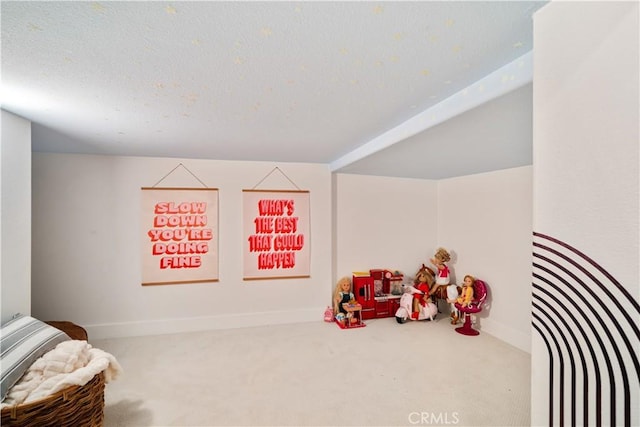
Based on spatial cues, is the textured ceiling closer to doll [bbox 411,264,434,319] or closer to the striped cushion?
the striped cushion

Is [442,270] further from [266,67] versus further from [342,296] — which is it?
[266,67]

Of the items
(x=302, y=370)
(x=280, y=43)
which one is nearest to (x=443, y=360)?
(x=302, y=370)

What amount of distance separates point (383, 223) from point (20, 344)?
143 inches

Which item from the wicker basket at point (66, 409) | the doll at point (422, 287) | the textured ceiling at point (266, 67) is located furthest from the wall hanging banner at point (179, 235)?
the doll at point (422, 287)

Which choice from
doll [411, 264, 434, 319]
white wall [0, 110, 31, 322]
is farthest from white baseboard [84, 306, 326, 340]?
white wall [0, 110, 31, 322]

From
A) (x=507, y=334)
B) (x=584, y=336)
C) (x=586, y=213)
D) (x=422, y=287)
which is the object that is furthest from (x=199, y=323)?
(x=586, y=213)

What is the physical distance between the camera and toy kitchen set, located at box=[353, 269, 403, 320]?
4.00 m

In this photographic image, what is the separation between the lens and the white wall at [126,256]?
11.0 feet

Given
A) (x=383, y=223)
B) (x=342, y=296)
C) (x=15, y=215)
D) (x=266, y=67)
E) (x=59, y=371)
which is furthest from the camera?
(x=383, y=223)

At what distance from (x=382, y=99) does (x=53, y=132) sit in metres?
2.54

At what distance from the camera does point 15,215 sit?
220cm

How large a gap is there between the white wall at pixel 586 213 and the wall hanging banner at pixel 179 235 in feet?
10.9

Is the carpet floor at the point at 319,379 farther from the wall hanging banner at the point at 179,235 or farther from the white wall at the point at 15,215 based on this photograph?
the white wall at the point at 15,215

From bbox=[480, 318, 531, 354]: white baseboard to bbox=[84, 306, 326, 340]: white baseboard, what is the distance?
6.16 ft
